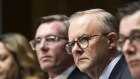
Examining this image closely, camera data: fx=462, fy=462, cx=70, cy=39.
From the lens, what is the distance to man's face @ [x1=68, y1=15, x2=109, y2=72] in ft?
10.1

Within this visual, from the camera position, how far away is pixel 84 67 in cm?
307

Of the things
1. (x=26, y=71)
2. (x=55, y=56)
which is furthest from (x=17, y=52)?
(x=55, y=56)

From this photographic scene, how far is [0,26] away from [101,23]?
3110mm

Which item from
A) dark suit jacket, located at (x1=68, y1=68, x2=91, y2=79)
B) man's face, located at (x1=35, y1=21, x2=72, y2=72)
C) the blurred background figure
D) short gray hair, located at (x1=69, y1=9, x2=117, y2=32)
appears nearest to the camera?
short gray hair, located at (x1=69, y1=9, x2=117, y2=32)

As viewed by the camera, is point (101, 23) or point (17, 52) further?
point (17, 52)

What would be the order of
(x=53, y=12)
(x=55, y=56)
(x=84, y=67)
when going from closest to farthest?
(x=84, y=67) → (x=55, y=56) → (x=53, y=12)

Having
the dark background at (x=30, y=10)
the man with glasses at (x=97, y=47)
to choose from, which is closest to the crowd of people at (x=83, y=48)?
the man with glasses at (x=97, y=47)

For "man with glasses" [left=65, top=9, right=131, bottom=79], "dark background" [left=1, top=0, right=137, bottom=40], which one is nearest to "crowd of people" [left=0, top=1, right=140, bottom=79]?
"man with glasses" [left=65, top=9, right=131, bottom=79]

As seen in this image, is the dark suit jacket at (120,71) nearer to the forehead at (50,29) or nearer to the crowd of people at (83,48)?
the crowd of people at (83,48)

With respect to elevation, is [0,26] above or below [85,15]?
below

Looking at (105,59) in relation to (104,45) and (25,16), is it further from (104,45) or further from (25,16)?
(25,16)

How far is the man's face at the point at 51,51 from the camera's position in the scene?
12.5 ft

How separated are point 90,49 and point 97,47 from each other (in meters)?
0.05

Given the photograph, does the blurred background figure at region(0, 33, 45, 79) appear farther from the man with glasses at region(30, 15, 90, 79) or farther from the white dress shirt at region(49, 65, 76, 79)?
the white dress shirt at region(49, 65, 76, 79)
